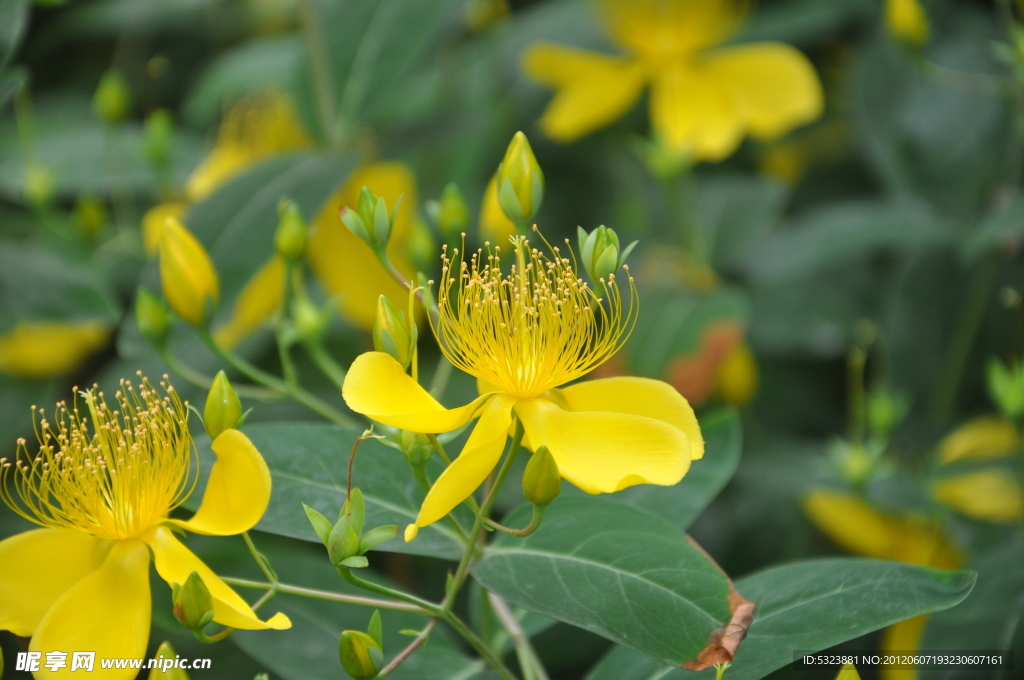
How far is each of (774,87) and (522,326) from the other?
2.78 ft

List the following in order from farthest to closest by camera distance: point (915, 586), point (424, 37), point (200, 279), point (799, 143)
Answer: point (799, 143)
point (424, 37)
point (200, 279)
point (915, 586)

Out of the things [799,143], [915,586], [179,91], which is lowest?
[799,143]

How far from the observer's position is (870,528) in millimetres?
1012

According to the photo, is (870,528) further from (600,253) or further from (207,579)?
(207,579)

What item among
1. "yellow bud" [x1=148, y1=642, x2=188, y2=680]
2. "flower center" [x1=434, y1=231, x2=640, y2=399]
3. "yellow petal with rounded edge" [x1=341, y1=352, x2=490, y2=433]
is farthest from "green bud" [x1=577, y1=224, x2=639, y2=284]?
"yellow bud" [x1=148, y1=642, x2=188, y2=680]

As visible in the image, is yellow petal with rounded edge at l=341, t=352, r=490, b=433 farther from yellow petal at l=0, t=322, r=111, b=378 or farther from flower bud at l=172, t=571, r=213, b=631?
yellow petal at l=0, t=322, r=111, b=378

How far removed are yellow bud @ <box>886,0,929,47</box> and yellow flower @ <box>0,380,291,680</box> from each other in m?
0.90

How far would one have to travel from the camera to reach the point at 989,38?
4.10 feet

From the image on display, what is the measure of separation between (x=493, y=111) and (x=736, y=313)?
0.53 m

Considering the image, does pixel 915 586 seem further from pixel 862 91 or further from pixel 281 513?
pixel 862 91

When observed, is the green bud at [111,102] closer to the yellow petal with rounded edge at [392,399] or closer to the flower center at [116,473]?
the flower center at [116,473]

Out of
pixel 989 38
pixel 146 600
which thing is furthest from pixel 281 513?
pixel 989 38

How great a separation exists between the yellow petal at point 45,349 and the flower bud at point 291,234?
39cm

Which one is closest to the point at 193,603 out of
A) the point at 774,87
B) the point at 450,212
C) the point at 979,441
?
the point at 450,212
